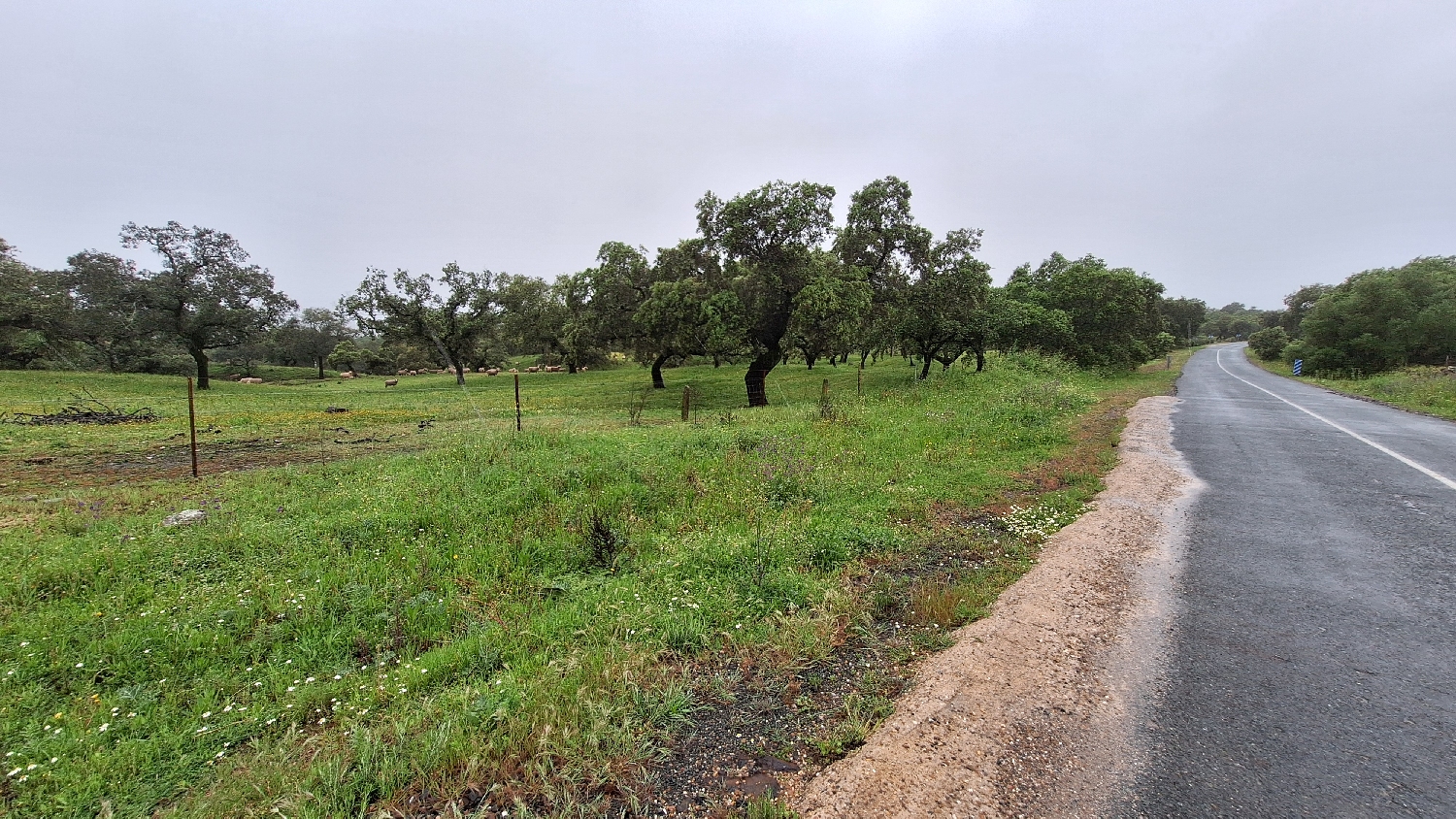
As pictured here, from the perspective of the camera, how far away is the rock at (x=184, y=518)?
5646mm

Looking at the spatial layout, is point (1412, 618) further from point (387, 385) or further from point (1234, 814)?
point (387, 385)

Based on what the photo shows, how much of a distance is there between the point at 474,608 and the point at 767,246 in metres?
16.1

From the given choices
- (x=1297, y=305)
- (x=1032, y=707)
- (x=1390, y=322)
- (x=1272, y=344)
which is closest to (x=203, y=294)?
(x=1032, y=707)

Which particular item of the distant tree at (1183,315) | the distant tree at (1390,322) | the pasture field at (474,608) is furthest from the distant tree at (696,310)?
the distant tree at (1183,315)

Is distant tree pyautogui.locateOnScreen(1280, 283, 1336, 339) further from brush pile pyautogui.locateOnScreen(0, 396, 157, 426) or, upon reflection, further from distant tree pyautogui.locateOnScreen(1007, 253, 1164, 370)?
brush pile pyautogui.locateOnScreen(0, 396, 157, 426)

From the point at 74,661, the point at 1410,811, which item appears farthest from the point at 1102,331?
the point at 74,661

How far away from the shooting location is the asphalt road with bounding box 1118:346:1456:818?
2.24 meters

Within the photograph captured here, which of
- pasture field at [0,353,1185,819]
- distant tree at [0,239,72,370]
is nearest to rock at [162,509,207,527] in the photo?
pasture field at [0,353,1185,819]

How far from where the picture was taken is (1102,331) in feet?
96.4

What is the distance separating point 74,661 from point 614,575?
3542 millimetres

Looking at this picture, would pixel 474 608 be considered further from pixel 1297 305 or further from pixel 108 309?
pixel 1297 305

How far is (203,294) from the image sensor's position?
93.0 feet

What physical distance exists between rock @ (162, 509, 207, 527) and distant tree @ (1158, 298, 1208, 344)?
284 feet

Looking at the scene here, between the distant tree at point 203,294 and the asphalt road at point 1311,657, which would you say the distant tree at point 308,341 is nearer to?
the distant tree at point 203,294
